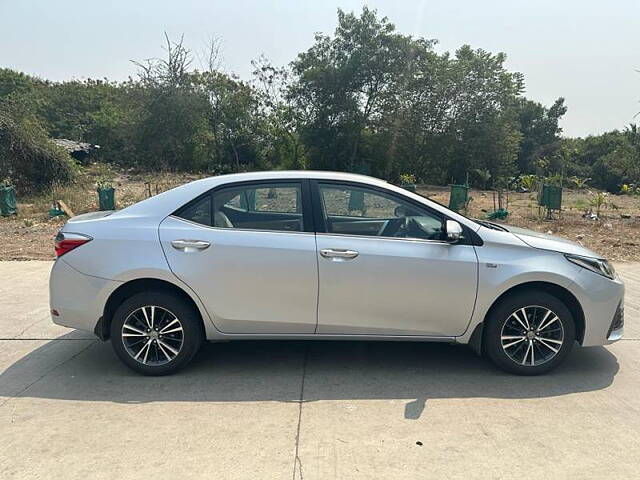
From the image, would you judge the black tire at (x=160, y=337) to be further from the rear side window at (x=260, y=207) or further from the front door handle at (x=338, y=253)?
the front door handle at (x=338, y=253)

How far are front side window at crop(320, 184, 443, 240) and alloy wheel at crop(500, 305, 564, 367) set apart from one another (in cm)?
96

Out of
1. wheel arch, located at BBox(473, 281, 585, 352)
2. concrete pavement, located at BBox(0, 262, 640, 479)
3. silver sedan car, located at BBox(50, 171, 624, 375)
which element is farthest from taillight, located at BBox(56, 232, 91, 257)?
wheel arch, located at BBox(473, 281, 585, 352)

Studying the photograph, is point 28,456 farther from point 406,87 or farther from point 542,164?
point 542,164

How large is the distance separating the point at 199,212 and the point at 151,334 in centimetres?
109

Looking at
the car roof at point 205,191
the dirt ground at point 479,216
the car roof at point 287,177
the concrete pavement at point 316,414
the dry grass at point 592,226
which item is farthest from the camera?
the dry grass at point 592,226

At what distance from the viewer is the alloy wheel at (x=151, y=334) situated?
164 inches

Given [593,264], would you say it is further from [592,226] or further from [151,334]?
[592,226]

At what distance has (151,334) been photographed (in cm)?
419

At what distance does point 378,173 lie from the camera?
29.5 metres


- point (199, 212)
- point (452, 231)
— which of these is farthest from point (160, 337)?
point (452, 231)

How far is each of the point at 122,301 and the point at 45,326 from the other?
188 cm

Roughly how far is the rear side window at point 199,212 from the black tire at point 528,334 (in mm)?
2516

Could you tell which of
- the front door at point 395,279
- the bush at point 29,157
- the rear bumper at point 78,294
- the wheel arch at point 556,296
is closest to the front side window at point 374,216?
the front door at point 395,279

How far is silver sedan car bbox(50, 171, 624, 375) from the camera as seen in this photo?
13.4 ft
